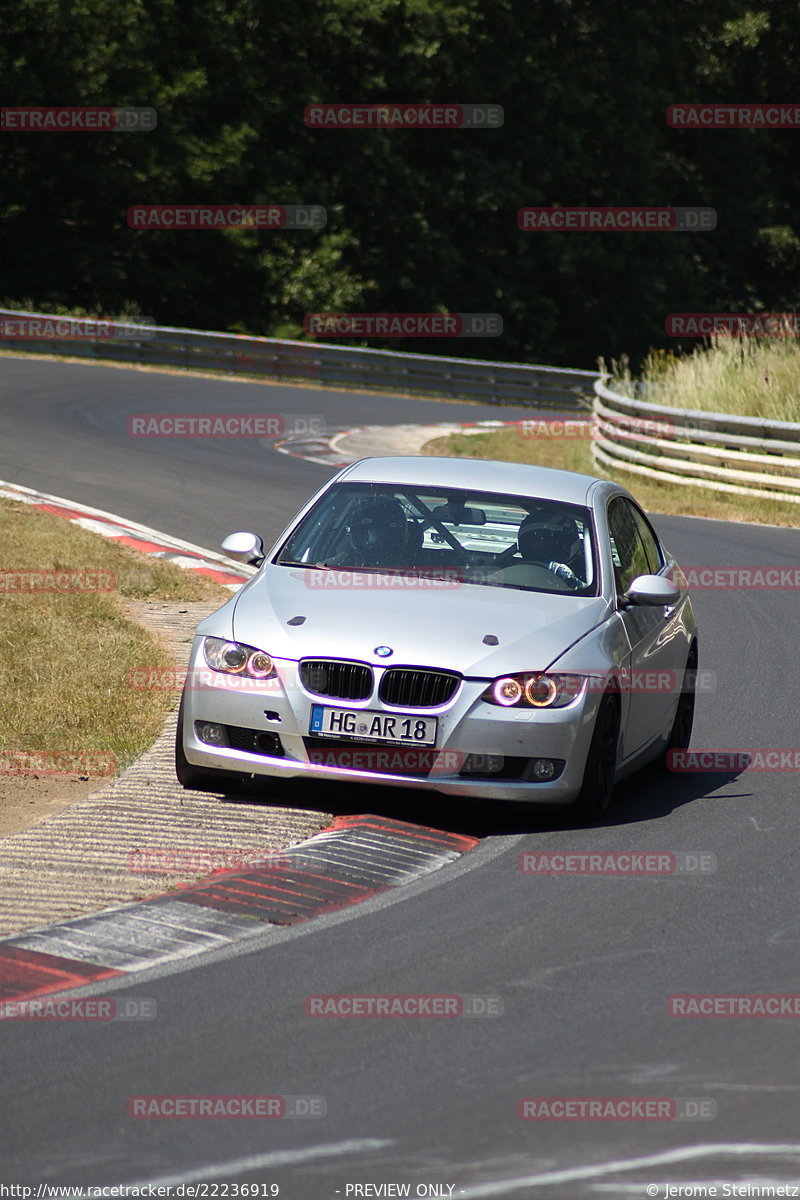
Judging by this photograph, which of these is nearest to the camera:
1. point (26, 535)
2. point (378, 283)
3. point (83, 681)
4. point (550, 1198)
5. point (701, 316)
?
point (550, 1198)

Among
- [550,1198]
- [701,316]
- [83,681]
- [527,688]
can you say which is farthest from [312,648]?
[701,316]

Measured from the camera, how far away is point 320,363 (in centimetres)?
3872

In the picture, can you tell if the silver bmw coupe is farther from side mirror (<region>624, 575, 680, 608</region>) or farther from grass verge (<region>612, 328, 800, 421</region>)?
grass verge (<region>612, 328, 800, 421</region>)

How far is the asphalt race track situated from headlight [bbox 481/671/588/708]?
0.62 m

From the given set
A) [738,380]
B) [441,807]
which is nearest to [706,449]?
[738,380]

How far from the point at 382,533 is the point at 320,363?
30.1m

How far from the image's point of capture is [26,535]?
15.6m

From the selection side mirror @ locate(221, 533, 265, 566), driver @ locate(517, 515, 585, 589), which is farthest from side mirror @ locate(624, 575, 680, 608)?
side mirror @ locate(221, 533, 265, 566)

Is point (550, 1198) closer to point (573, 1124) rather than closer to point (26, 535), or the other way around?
point (573, 1124)

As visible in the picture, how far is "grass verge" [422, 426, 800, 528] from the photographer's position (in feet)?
70.2

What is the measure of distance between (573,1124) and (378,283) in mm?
47270

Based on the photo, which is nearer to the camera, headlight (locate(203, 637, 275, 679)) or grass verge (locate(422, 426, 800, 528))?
headlight (locate(203, 637, 275, 679))

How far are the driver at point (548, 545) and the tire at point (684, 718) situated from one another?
3.79 ft

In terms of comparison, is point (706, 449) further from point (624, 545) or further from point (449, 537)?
point (449, 537)
